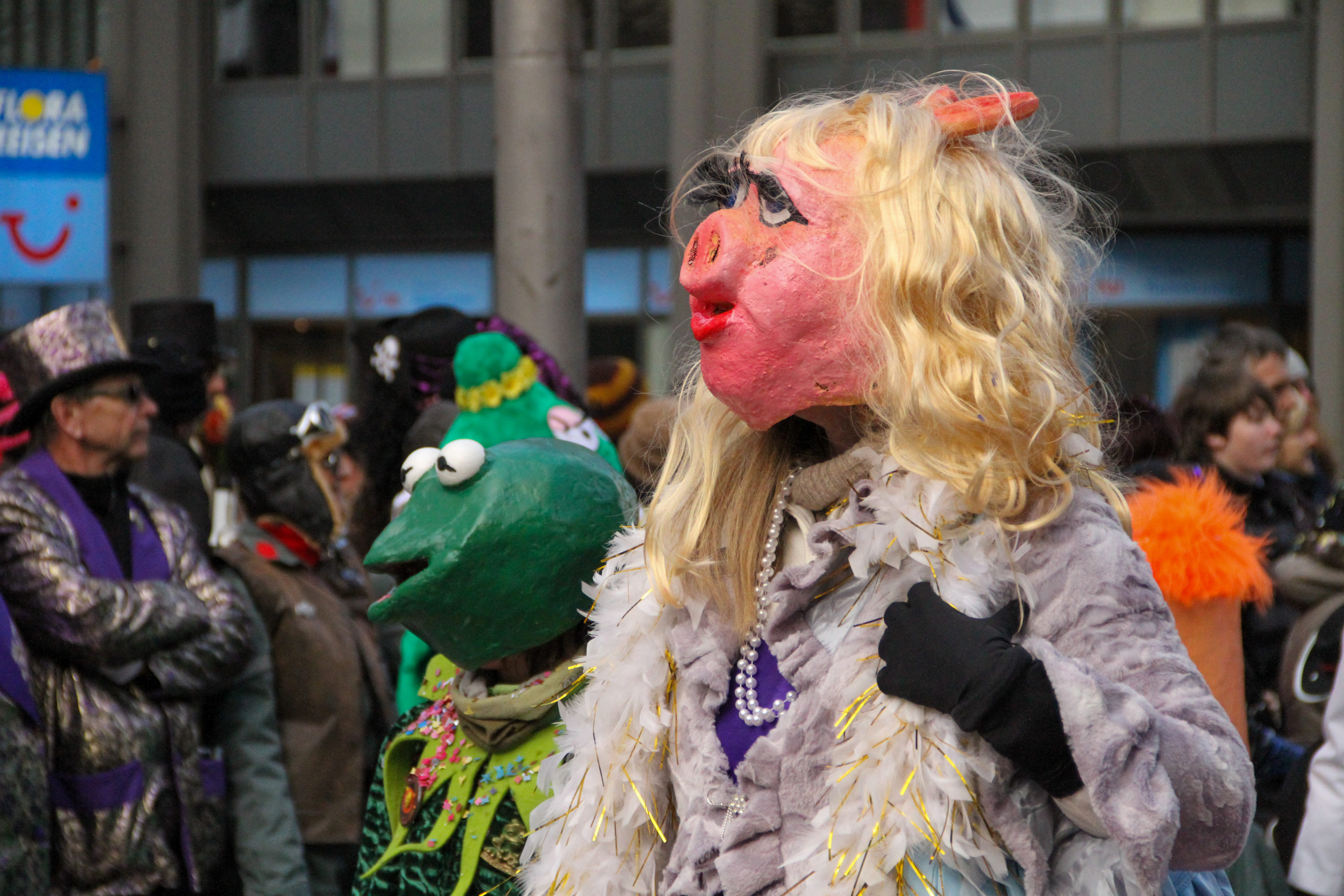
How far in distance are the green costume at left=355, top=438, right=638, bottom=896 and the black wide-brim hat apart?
5.55 ft

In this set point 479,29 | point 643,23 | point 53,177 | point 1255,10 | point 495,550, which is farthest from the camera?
point 479,29

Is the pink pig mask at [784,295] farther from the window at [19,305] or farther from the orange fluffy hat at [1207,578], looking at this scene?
the window at [19,305]

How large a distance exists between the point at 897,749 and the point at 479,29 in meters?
14.7

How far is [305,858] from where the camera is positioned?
12.2ft

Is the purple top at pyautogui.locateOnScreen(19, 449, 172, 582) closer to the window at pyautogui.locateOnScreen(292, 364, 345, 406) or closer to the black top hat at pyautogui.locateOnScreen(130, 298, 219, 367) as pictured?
the black top hat at pyautogui.locateOnScreen(130, 298, 219, 367)

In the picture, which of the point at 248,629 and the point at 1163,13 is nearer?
the point at 248,629

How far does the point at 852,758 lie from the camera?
4.89 feet

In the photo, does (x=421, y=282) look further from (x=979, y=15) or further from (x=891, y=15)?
(x=979, y=15)

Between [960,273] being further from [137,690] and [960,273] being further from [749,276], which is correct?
[137,690]

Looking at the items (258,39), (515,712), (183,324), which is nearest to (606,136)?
(258,39)

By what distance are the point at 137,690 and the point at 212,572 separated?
14.7 inches

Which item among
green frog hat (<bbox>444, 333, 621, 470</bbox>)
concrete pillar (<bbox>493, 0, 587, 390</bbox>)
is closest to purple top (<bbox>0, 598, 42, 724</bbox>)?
green frog hat (<bbox>444, 333, 621, 470</bbox>)

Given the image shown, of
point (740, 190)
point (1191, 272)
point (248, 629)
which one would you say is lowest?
point (248, 629)

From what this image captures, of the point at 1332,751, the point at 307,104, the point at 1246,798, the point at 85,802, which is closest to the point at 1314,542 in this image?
the point at 1332,751
